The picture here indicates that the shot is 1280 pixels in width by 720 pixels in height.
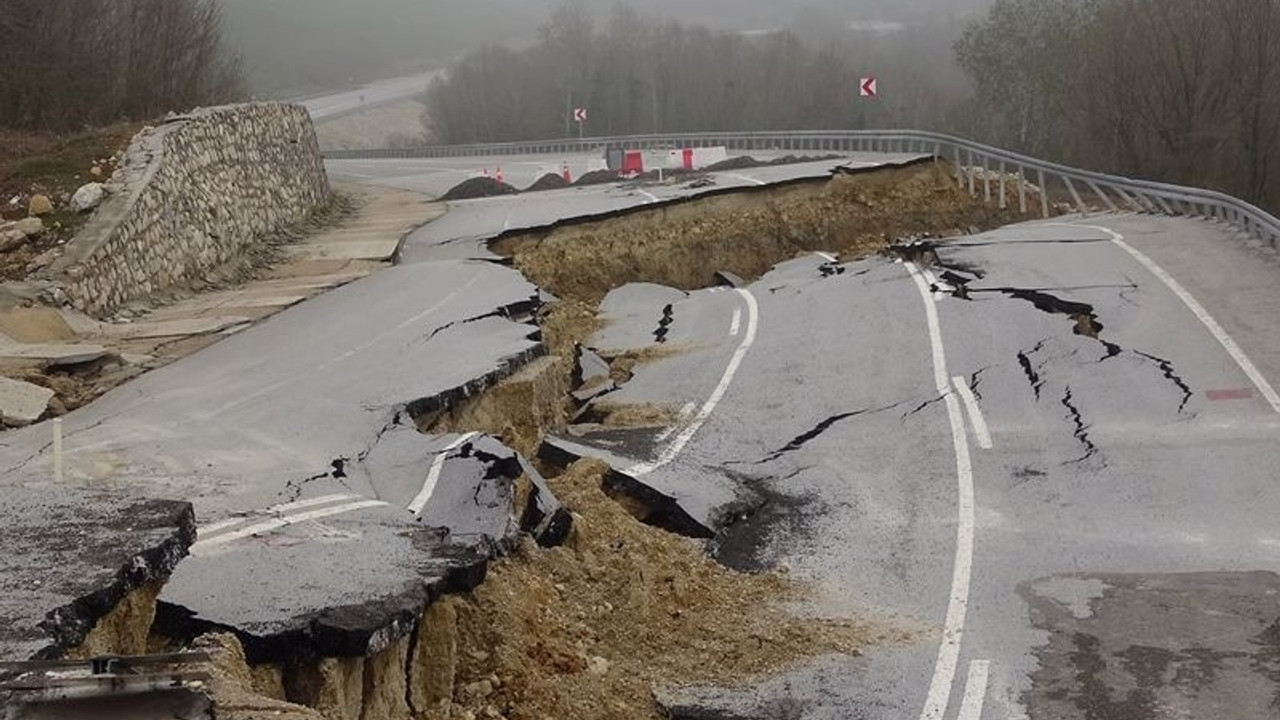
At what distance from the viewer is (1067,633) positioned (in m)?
7.84

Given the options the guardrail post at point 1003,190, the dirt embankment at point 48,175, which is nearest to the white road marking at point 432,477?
the dirt embankment at point 48,175

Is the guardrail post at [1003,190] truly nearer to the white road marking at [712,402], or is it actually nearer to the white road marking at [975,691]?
the white road marking at [712,402]

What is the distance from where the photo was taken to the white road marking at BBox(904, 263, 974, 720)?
7.11 m

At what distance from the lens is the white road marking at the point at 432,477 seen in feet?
29.0

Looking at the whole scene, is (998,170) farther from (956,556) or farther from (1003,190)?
(956,556)

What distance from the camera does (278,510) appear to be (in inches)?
330

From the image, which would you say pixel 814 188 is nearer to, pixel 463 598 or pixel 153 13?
pixel 153 13

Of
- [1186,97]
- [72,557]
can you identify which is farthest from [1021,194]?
[72,557]

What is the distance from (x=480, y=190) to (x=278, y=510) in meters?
26.1

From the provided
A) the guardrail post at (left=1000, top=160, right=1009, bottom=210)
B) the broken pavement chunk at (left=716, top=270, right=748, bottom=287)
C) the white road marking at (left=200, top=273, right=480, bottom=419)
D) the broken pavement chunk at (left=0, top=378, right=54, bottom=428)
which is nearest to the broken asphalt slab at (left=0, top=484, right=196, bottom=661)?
the broken pavement chunk at (left=0, top=378, right=54, bottom=428)

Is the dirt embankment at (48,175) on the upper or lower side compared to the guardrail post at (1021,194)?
upper

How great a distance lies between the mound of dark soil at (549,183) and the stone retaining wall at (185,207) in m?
8.38

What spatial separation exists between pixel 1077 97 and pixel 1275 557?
4197 centimetres

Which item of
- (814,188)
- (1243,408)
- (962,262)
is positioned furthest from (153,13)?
(1243,408)
